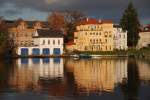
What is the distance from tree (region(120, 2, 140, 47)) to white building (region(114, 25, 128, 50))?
4.33 ft

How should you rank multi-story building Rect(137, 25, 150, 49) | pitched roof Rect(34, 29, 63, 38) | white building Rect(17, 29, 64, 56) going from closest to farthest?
white building Rect(17, 29, 64, 56) → pitched roof Rect(34, 29, 63, 38) → multi-story building Rect(137, 25, 150, 49)

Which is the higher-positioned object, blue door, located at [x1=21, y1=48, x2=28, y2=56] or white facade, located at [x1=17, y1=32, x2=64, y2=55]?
white facade, located at [x1=17, y1=32, x2=64, y2=55]

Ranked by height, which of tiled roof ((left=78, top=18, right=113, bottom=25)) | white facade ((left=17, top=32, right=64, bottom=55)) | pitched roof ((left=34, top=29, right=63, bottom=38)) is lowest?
white facade ((left=17, top=32, right=64, bottom=55))

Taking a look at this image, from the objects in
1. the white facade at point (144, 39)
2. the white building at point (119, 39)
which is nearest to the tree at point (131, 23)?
the white building at point (119, 39)

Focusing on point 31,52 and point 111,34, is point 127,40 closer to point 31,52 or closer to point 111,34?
point 111,34

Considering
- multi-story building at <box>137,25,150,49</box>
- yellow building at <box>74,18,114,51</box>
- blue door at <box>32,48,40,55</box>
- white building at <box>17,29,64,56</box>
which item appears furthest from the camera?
multi-story building at <box>137,25,150,49</box>

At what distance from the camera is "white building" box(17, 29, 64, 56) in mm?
111312

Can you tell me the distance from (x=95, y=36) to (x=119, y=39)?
6706 mm

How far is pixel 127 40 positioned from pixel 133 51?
291 inches

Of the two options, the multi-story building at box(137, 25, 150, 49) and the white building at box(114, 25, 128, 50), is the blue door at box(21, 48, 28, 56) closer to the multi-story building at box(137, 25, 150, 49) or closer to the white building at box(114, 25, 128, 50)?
the white building at box(114, 25, 128, 50)

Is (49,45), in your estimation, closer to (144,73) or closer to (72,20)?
(72,20)

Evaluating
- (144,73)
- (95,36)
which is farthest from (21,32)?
(144,73)

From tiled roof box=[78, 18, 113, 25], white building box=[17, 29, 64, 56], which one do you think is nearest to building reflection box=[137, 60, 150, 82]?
white building box=[17, 29, 64, 56]

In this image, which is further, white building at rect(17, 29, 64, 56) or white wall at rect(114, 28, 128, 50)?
white wall at rect(114, 28, 128, 50)
